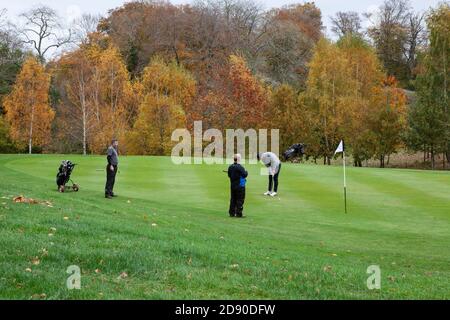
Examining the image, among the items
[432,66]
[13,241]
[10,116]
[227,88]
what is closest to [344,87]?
[432,66]

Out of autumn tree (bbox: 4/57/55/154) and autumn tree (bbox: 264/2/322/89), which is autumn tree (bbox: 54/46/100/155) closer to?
autumn tree (bbox: 4/57/55/154)

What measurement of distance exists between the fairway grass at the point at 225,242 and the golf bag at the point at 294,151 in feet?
70.7

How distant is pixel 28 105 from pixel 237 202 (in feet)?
128

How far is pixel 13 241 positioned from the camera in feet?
28.8

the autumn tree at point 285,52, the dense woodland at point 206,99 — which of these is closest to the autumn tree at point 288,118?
the dense woodland at point 206,99

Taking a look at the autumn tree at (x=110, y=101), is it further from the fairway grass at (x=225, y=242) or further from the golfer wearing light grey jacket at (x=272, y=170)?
the golfer wearing light grey jacket at (x=272, y=170)

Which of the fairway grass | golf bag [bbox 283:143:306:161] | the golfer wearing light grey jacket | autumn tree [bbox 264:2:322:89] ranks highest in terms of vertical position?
autumn tree [bbox 264:2:322:89]

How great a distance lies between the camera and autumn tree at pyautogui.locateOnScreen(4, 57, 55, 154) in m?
50.5

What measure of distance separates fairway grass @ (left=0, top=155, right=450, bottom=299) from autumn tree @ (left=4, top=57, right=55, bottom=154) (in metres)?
27.8

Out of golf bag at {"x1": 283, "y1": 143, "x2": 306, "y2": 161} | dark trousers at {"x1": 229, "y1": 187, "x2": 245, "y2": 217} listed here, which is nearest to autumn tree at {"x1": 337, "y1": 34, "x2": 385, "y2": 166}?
golf bag at {"x1": 283, "y1": 143, "x2": 306, "y2": 161}

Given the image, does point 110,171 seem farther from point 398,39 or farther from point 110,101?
point 398,39

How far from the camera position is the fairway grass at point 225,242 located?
285 inches

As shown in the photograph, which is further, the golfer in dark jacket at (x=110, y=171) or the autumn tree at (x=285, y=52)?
the autumn tree at (x=285, y=52)

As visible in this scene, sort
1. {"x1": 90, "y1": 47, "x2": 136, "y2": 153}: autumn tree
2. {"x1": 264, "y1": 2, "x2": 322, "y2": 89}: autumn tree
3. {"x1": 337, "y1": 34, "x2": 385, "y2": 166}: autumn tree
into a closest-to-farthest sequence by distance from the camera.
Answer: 1. {"x1": 337, "y1": 34, "x2": 385, "y2": 166}: autumn tree
2. {"x1": 90, "y1": 47, "x2": 136, "y2": 153}: autumn tree
3. {"x1": 264, "y1": 2, "x2": 322, "y2": 89}: autumn tree
